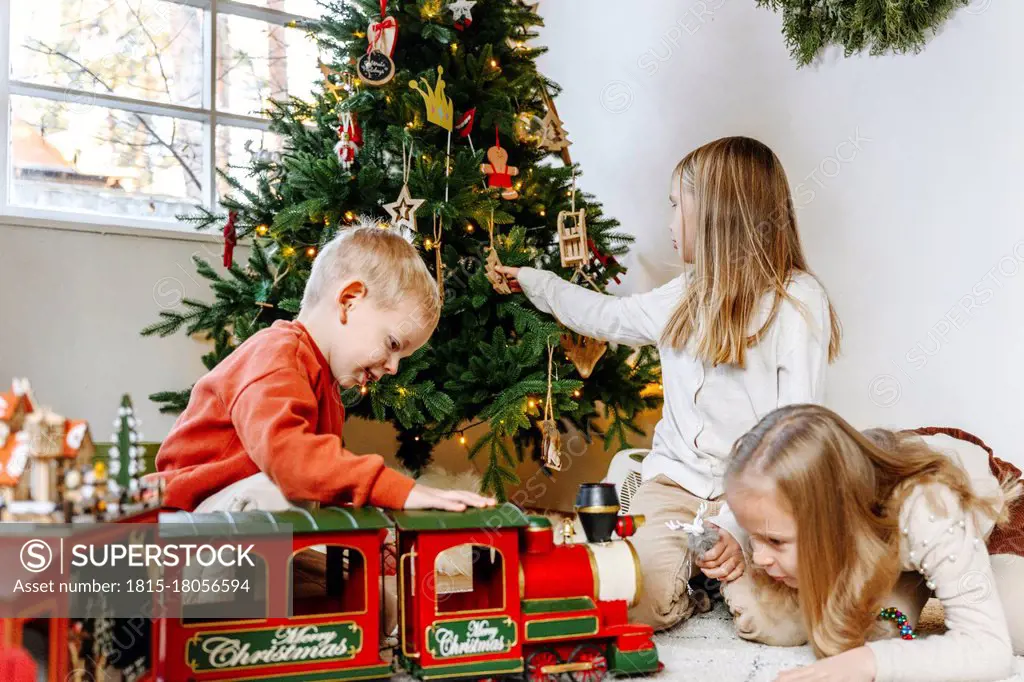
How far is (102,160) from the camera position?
119 inches

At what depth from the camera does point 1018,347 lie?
1.99 m

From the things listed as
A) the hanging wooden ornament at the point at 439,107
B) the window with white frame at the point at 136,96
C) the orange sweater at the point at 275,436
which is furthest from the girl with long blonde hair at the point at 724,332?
the window with white frame at the point at 136,96

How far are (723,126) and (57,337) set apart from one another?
7.22 feet

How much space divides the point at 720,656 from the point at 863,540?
32 centimetres

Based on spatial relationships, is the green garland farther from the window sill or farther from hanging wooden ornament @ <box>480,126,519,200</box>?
the window sill

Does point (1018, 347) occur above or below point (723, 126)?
below

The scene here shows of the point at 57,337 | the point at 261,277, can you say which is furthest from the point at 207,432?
the point at 57,337

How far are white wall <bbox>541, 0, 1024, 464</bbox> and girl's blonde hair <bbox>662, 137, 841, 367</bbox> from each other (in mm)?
480

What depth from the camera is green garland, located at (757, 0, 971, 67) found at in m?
2.14

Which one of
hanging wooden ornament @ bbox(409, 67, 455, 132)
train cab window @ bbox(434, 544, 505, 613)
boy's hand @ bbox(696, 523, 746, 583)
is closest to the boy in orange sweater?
train cab window @ bbox(434, 544, 505, 613)

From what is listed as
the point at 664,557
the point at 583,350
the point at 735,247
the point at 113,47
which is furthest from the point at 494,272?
the point at 113,47

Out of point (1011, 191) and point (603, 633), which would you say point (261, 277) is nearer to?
point (603, 633)

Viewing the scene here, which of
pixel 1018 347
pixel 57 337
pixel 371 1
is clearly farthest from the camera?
pixel 57 337

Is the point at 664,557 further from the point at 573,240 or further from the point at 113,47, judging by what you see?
the point at 113,47
